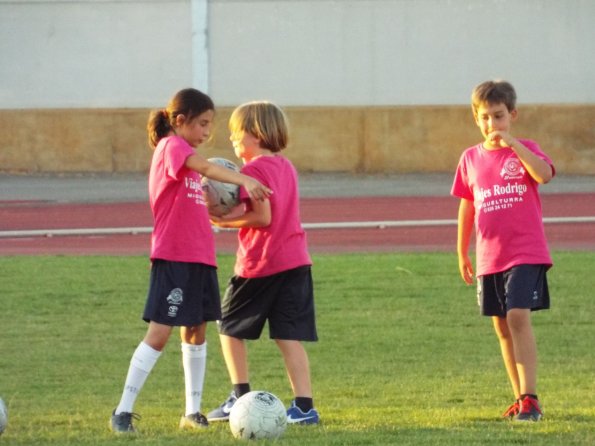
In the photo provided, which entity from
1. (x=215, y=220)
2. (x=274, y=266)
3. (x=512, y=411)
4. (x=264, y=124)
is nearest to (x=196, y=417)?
(x=274, y=266)

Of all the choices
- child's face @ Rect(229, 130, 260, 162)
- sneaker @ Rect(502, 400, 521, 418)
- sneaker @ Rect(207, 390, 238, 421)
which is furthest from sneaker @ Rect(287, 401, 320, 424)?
child's face @ Rect(229, 130, 260, 162)

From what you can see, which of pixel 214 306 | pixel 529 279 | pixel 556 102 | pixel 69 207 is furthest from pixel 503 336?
pixel 556 102

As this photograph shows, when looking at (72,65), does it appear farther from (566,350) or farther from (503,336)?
(503,336)

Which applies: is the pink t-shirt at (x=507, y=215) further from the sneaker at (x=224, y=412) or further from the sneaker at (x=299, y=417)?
the sneaker at (x=224, y=412)

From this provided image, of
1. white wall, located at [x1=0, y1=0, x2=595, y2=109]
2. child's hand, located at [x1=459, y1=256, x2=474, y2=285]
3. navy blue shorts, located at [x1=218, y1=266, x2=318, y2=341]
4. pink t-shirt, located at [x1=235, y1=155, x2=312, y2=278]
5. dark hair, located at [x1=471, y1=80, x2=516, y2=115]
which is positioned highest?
white wall, located at [x1=0, y1=0, x2=595, y2=109]

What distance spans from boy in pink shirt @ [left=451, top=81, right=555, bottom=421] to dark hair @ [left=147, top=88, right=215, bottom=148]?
1425mm

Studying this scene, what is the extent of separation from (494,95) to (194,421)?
225cm

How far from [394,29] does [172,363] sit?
18.8m

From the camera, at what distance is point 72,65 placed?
2794 cm

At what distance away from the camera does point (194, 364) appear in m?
6.74

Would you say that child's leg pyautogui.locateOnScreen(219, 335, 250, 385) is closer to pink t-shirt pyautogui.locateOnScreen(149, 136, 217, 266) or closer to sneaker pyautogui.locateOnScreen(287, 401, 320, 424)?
sneaker pyautogui.locateOnScreen(287, 401, 320, 424)

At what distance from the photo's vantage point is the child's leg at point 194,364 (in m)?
6.71

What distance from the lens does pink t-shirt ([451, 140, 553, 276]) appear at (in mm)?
6855

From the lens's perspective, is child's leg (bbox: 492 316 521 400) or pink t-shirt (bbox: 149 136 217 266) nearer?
pink t-shirt (bbox: 149 136 217 266)
